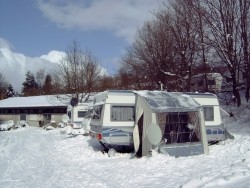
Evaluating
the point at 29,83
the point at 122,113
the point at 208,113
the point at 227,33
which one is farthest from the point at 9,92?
the point at 208,113

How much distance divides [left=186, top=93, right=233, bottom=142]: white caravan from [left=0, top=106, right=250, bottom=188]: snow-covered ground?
440mm

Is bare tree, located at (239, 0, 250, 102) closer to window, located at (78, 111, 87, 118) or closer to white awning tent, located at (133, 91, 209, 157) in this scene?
white awning tent, located at (133, 91, 209, 157)

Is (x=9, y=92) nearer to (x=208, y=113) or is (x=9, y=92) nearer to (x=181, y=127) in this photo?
(x=208, y=113)

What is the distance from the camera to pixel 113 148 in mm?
16500

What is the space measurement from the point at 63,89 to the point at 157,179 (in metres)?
37.0

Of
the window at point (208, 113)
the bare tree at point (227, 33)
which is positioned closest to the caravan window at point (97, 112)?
the window at point (208, 113)

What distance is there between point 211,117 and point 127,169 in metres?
6.70

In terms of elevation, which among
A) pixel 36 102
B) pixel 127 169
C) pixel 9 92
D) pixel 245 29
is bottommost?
pixel 127 169

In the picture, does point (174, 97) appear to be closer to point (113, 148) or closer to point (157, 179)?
point (113, 148)

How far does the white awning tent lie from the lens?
1434cm

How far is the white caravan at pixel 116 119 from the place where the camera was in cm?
1609

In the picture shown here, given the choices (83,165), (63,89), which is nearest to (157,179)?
(83,165)

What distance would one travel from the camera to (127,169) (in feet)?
41.5

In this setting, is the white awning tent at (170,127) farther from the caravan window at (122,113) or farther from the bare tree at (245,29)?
the bare tree at (245,29)
